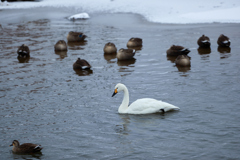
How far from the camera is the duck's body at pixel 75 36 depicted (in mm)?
24188

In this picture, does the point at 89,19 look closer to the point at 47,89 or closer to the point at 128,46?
the point at 128,46

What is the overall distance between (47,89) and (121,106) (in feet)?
13.0

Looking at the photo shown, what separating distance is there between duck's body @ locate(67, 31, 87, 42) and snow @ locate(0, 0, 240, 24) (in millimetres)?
7343

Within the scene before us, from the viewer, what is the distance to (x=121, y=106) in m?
11.6

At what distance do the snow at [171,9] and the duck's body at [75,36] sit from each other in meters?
7.34

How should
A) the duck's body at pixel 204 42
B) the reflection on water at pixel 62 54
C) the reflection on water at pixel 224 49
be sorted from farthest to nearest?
the reflection on water at pixel 62 54
the duck's body at pixel 204 42
the reflection on water at pixel 224 49

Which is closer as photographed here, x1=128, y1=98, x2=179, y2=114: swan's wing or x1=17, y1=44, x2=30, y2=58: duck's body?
x1=128, y1=98, x2=179, y2=114: swan's wing

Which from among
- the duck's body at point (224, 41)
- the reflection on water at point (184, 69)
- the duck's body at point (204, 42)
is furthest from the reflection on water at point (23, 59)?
the duck's body at point (224, 41)

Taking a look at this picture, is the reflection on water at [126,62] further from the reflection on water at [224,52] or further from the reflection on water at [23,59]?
the reflection on water at [23,59]

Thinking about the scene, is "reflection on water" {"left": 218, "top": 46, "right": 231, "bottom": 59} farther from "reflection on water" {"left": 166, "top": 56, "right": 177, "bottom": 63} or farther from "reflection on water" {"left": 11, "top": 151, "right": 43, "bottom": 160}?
"reflection on water" {"left": 11, "top": 151, "right": 43, "bottom": 160}

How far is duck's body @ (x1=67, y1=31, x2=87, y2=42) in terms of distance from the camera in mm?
24188

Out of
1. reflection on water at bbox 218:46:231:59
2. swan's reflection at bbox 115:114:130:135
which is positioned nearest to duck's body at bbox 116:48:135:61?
reflection on water at bbox 218:46:231:59

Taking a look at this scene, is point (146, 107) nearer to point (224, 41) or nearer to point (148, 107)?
point (148, 107)

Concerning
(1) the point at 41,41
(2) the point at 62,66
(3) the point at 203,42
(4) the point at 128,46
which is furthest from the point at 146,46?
(1) the point at 41,41
